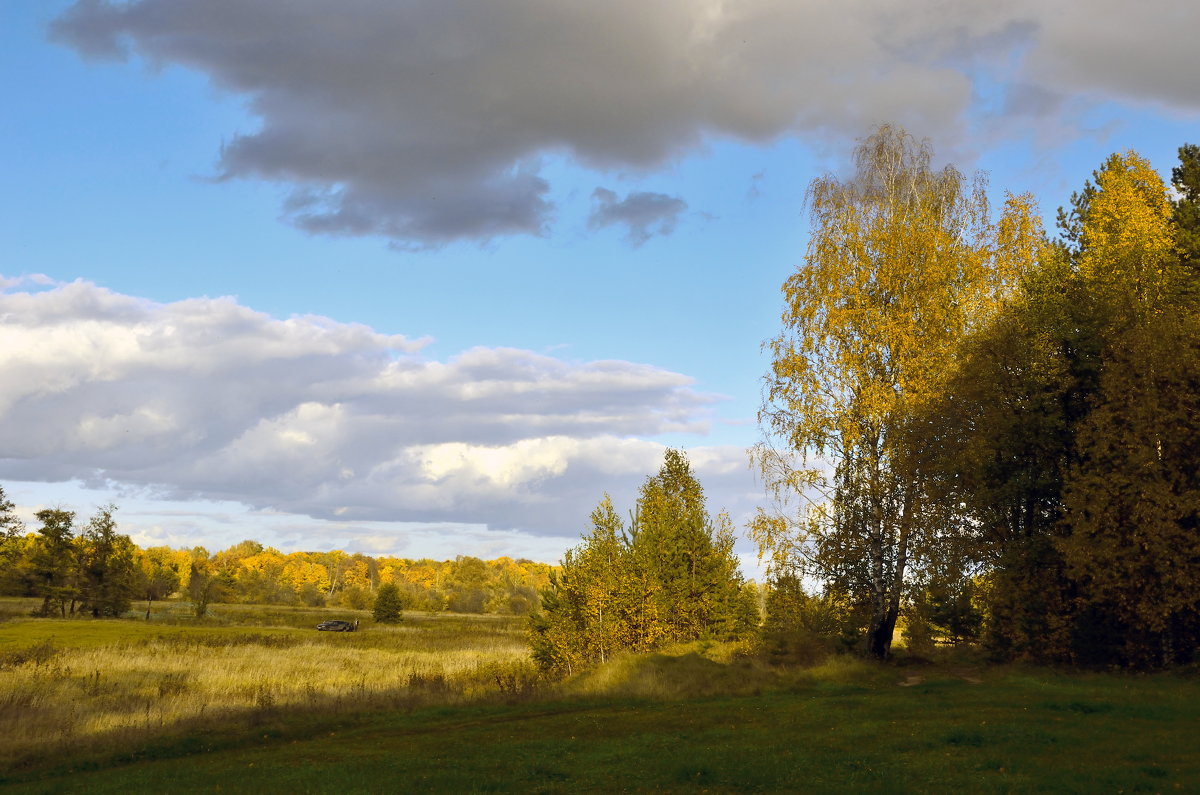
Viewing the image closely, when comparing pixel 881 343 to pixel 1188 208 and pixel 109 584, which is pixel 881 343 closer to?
pixel 1188 208

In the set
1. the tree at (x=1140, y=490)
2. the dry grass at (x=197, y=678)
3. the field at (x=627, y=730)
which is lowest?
the dry grass at (x=197, y=678)

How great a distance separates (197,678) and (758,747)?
33.0 m

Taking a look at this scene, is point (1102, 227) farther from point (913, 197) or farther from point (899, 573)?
point (899, 573)

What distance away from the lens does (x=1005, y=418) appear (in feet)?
97.7

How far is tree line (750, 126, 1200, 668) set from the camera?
26.5 meters

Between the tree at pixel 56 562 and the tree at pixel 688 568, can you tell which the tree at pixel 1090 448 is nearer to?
the tree at pixel 688 568

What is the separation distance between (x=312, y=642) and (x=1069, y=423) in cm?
5728

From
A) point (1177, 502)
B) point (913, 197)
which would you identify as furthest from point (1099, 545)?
point (913, 197)

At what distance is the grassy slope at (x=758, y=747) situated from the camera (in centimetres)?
1416

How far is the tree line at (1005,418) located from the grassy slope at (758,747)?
12.0 ft

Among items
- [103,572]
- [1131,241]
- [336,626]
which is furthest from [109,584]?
[1131,241]

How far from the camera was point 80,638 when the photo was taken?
5809 cm

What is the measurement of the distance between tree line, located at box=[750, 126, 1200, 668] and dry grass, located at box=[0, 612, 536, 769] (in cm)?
1538

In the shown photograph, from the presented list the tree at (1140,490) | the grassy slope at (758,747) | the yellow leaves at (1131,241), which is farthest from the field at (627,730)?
the yellow leaves at (1131,241)
